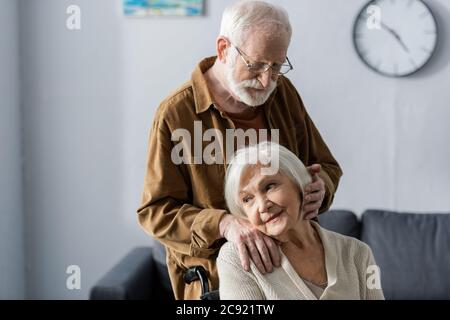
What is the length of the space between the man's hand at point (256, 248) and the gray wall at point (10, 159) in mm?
2068

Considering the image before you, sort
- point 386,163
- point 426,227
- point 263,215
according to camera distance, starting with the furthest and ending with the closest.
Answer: point 386,163 → point 426,227 → point 263,215

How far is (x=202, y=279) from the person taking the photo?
5.17 feet

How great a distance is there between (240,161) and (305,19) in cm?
190

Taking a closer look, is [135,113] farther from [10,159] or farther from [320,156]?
[320,156]

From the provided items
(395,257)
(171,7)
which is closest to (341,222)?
(395,257)

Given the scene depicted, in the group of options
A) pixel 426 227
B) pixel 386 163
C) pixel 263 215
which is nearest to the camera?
pixel 263 215

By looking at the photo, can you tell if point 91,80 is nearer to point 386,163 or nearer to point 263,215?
point 386,163

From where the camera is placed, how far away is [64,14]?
327 cm

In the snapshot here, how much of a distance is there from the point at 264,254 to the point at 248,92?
0.39 meters

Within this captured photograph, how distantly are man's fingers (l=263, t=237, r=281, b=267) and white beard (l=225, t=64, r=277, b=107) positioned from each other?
33cm

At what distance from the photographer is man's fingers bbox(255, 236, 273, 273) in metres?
1.42

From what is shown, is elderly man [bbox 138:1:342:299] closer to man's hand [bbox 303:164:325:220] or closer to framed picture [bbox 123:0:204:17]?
man's hand [bbox 303:164:325:220]

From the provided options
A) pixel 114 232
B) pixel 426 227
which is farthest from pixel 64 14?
pixel 426 227
